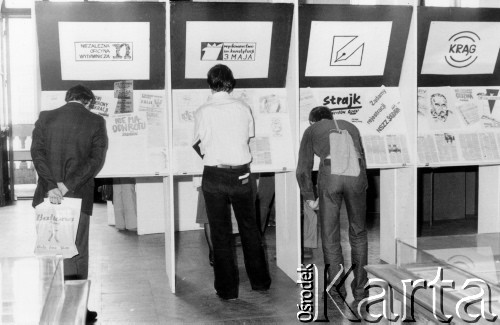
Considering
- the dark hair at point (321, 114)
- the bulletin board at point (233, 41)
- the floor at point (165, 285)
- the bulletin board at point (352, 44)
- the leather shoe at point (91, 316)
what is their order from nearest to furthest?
the leather shoe at point (91, 316)
the floor at point (165, 285)
the dark hair at point (321, 114)
the bulletin board at point (233, 41)
the bulletin board at point (352, 44)

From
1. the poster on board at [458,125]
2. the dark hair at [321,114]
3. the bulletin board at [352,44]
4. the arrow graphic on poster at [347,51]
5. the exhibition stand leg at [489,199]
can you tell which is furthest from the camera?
the exhibition stand leg at [489,199]

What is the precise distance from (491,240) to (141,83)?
2.84m

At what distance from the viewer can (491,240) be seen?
9.89 ft

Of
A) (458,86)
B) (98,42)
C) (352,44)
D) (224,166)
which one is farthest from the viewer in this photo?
(458,86)

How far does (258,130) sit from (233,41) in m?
0.67

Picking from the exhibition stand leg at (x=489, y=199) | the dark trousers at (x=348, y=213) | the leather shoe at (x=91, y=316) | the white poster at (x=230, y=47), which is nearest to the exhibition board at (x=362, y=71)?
the white poster at (x=230, y=47)

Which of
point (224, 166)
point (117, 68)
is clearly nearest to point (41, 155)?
point (117, 68)

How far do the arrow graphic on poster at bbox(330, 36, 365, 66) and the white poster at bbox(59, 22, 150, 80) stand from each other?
1.41m

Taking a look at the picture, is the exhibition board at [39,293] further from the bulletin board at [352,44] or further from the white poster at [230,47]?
the bulletin board at [352,44]

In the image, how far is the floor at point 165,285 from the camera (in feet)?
13.8

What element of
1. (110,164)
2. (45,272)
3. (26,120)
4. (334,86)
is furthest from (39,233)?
(26,120)

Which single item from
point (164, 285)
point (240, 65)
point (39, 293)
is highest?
point (240, 65)

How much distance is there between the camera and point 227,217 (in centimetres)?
450

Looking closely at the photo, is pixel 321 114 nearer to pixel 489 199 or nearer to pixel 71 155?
pixel 71 155
